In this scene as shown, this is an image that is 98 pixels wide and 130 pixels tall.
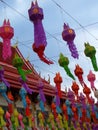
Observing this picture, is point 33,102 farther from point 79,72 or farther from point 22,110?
point 79,72

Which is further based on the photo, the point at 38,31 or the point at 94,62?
the point at 94,62

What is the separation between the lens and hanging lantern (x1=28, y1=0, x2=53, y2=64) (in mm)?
6102

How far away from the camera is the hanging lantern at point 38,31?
240 inches

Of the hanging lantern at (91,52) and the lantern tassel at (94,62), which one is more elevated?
the hanging lantern at (91,52)

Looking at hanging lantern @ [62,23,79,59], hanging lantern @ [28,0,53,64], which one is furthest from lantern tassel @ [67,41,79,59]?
hanging lantern @ [28,0,53,64]

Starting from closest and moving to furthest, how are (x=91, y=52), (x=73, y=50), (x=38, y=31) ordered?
(x=38, y=31)
(x=73, y=50)
(x=91, y=52)

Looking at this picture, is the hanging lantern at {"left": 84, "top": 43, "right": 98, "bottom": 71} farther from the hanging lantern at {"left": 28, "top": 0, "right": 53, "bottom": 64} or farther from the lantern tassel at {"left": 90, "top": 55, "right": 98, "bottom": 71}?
the hanging lantern at {"left": 28, "top": 0, "right": 53, "bottom": 64}

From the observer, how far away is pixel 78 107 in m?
14.3

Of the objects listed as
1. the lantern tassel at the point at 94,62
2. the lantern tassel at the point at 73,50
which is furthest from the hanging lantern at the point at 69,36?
the lantern tassel at the point at 94,62

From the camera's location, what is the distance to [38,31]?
240 inches

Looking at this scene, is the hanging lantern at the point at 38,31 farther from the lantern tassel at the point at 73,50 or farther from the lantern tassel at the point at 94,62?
the lantern tassel at the point at 94,62

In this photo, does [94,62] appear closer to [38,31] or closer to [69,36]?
[69,36]

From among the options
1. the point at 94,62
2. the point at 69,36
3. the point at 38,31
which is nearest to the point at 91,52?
the point at 94,62

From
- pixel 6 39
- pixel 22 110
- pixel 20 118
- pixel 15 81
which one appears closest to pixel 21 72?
pixel 6 39
